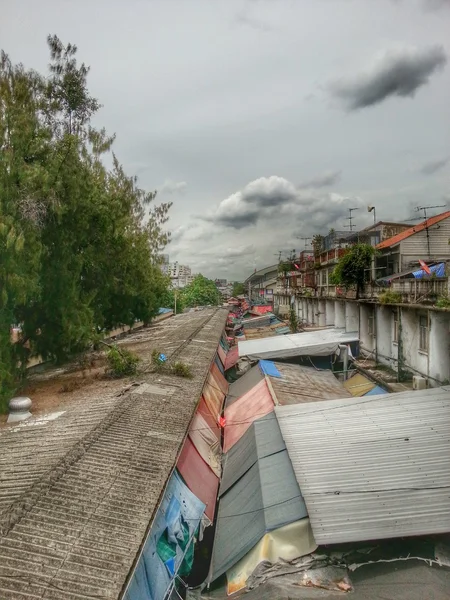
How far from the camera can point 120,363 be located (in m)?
14.5

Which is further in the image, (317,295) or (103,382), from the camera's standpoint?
(317,295)

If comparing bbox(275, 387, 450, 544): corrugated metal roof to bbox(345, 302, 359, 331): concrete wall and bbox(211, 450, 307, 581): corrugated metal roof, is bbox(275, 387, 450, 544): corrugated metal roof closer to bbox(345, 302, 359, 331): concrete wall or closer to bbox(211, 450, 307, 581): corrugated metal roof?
bbox(211, 450, 307, 581): corrugated metal roof

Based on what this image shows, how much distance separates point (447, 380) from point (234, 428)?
23.4 ft

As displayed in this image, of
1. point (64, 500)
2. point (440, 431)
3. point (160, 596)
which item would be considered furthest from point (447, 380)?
point (64, 500)

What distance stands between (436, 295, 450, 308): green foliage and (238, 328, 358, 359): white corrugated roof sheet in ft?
24.5

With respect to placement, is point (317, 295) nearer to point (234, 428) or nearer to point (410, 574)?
point (234, 428)

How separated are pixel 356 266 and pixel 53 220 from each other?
14.7m

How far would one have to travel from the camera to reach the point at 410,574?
202 inches

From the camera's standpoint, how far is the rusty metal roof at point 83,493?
472cm

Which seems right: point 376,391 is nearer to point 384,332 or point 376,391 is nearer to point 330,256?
point 384,332

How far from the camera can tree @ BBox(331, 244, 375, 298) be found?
843 inches

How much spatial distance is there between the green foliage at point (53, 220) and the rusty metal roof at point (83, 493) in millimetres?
3294

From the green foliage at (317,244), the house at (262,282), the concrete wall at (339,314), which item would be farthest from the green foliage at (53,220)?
the house at (262,282)

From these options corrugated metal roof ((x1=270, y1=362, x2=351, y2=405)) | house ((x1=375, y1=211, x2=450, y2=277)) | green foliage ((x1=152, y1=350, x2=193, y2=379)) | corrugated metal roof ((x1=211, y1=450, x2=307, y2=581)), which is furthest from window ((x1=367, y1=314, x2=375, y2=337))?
corrugated metal roof ((x1=211, y1=450, x2=307, y2=581))
